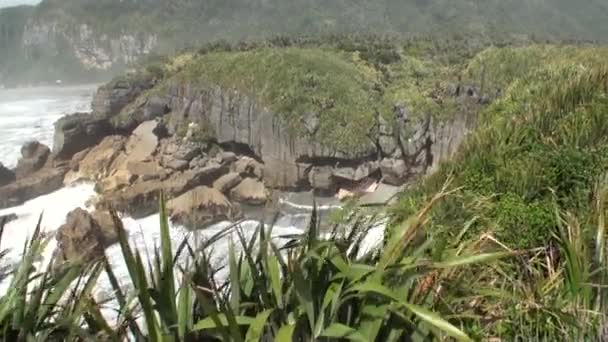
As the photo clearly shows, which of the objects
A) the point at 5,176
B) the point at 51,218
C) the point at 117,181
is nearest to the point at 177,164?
the point at 117,181

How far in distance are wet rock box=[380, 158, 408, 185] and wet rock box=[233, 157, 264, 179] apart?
17.8ft

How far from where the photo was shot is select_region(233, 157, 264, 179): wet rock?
87.5 ft

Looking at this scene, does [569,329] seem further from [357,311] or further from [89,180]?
[89,180]

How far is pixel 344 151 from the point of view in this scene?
26.4m

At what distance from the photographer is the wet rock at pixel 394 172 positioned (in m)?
25.2

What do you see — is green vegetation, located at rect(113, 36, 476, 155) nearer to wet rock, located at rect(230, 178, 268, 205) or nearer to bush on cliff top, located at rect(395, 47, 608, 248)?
wet rock, located at rect(230, 178, 268, 205)

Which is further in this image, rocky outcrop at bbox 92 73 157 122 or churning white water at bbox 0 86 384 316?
rocky outcrop at bbox 92 73 157 122

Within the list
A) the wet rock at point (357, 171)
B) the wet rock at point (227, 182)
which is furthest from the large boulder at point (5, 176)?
the wet rock at point (357, 171)

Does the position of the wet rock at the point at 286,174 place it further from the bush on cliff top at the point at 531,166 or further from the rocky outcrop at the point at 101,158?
the bush on cliff top at the point at 531,166

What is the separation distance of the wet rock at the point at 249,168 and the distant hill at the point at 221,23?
68.1m

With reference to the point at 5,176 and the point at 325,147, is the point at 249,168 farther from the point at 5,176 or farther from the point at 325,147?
the point at 5,176

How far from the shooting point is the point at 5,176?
2838 centimetres

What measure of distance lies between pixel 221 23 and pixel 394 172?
9381cm

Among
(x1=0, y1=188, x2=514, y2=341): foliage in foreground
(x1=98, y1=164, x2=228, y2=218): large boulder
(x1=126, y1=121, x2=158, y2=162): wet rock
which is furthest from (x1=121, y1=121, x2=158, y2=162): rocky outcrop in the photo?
(x1=0, y1=188, x2=514, y2=341): foliage in foreground
